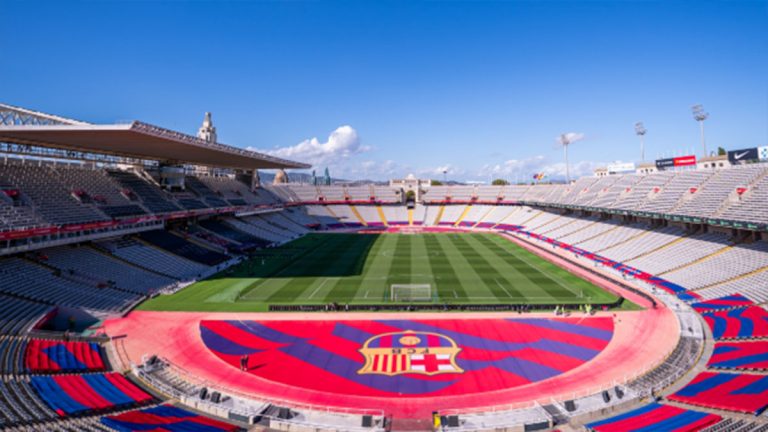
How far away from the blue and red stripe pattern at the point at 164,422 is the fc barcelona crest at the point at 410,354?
764cm

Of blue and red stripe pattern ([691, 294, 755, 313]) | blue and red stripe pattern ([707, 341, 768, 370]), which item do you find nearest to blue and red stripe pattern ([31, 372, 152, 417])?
blue and red stripe pattern ([707, 341, 768, 370])

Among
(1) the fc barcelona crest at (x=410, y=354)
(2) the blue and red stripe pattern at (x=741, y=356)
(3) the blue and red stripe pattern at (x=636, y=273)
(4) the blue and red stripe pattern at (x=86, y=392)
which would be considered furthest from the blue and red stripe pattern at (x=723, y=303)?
(4) the blue and red stripe pattern at (x=86, y=392)

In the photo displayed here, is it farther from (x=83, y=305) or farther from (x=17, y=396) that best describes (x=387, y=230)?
(x=17, y=396)

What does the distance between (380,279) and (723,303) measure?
88.0 ft

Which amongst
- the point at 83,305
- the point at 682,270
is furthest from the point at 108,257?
the point at 682,270

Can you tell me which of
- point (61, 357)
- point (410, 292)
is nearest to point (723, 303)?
point (410, 292)

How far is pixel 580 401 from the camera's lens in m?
17.2

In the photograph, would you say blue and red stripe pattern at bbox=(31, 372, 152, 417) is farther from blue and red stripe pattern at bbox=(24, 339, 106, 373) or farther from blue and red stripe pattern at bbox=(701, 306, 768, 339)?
blue and red stripe pattern at bbox=(701, 306, 768, 339)

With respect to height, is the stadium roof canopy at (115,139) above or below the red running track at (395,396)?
above

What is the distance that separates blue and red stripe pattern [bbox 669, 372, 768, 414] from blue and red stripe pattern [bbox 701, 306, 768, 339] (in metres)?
5.84

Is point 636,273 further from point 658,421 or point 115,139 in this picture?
point 115,139

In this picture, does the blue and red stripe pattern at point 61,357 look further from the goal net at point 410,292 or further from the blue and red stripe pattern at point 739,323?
the blue and red stripe pattern at point 739,323

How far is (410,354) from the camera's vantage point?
2250cm

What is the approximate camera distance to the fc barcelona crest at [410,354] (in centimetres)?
2088
